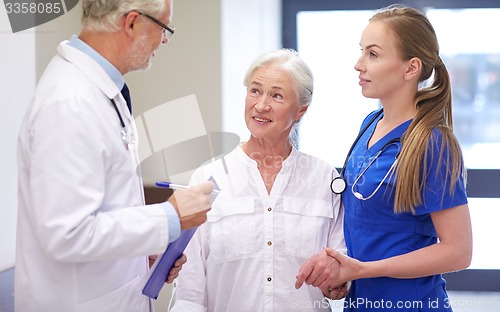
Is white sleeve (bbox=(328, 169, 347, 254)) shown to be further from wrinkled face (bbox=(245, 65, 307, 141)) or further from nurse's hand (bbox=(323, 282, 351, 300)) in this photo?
wrinkled face (bbox=(245, 65, 307, 141))

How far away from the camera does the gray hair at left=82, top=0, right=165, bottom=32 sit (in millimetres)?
1361

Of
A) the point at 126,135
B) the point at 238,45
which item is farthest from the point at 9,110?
the point at 238,45

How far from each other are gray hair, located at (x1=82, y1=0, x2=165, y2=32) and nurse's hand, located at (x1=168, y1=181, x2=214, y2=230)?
39cm

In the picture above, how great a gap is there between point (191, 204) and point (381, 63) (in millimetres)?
710

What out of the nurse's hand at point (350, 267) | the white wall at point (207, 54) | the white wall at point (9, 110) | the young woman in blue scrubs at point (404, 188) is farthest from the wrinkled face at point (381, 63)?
the white wall at point (207, 54)

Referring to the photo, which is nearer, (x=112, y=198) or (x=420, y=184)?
(x=112, y=198)

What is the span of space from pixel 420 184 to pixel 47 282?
0.94m

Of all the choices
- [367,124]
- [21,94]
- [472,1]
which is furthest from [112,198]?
[472,1]

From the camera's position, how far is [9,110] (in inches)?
96.6

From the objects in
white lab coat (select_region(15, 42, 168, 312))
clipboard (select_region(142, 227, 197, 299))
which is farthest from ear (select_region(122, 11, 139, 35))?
clipboard (select_region(142, 227, 197, 299))

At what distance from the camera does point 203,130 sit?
134 inches

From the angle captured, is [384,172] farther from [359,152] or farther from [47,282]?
[47,282]

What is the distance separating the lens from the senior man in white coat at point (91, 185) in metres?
1.22

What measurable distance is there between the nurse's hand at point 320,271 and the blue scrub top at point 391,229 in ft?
0.40
